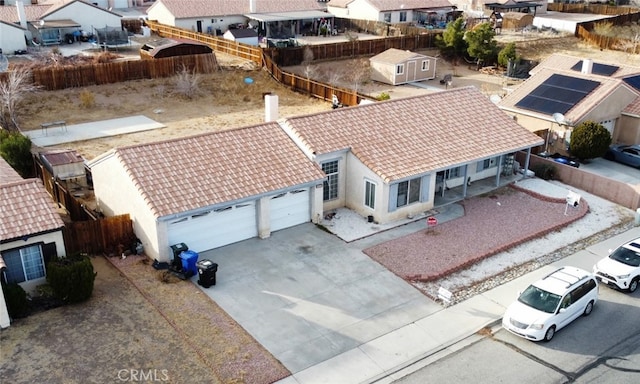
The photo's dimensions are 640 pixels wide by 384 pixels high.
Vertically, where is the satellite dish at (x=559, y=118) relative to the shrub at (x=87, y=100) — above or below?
above

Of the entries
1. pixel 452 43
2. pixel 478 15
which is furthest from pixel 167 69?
pixel 478 15

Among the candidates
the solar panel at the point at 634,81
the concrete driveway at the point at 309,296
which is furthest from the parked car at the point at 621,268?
the solar panel at the point at 634,81

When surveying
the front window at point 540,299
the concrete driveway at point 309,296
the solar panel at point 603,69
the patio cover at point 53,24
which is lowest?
the concrete driveway at point 309,296

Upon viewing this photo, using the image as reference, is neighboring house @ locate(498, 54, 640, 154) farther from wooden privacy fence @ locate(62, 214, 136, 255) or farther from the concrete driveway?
wooden privacy fence @ locate(62, 214, 136, 255)

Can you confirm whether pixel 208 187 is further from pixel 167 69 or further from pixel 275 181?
A: pixel 167 69

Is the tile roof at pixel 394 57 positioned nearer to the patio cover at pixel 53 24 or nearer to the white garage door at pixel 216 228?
the patio cover at pixel 53 24

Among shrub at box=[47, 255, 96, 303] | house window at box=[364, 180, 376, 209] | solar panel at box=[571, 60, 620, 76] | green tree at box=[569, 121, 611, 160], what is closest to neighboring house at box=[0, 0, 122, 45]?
house window at box=[364, 180, 376, 209]
